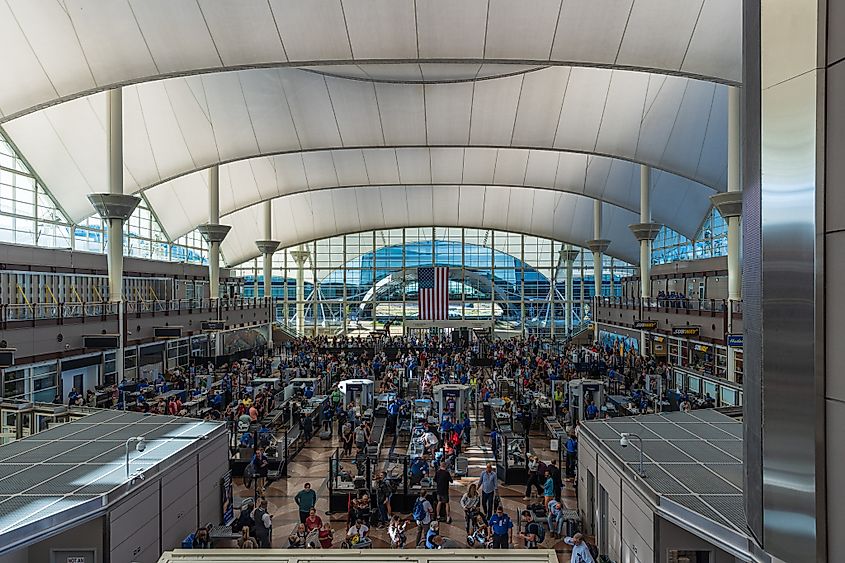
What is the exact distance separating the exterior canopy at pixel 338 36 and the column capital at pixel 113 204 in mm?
4048

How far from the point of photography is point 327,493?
12961 millimetres

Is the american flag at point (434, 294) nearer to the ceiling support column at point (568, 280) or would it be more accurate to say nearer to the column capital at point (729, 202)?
the column capital at point (729, 202)

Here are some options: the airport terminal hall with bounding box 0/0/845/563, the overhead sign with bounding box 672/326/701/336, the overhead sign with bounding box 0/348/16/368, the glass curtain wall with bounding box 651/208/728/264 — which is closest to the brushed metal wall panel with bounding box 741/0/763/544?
the airport terminal hall with bounding box 0/0/845/563

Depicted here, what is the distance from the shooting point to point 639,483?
7.72 metres

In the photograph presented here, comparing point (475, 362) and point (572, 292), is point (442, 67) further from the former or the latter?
point (572, 292)

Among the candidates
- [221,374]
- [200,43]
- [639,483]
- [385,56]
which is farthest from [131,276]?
[639,483]

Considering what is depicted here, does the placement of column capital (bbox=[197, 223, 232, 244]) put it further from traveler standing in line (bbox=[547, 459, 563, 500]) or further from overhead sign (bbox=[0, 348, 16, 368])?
traveler standing in line (bbox=[547, 459, 563, 500])

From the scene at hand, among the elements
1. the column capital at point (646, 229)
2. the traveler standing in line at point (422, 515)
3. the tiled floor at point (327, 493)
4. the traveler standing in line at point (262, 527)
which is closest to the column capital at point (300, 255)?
the column capital at point (646, 229)

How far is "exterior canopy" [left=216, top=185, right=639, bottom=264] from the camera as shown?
45.6 m

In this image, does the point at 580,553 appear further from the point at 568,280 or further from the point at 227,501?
the point at 568,280

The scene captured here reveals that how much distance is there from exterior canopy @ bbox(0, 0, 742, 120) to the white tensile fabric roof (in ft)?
0.16

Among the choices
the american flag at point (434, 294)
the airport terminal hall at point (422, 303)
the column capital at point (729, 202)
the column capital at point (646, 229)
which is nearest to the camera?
the airport terminal hall at point (422, 303)

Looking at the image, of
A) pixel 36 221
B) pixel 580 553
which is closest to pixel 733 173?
pixel 580 553

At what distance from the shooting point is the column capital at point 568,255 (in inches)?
1896
